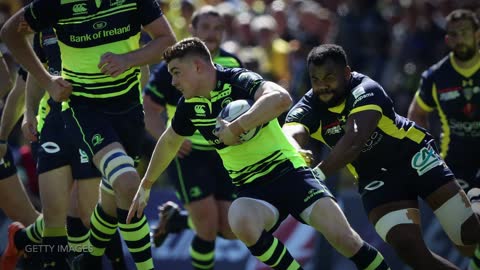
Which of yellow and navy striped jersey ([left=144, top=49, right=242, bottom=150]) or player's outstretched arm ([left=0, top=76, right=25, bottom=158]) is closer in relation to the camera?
player's outstretched arm ([left=0, top=76, right=25, bottom=158])

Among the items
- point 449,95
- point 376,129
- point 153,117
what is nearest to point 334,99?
point 376,129

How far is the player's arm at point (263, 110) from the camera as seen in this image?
7.87 m

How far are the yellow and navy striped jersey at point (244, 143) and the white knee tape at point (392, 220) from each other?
102cm

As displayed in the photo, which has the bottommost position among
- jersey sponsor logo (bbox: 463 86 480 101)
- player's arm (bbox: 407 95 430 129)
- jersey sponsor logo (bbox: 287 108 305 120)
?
player's arm (bbox: 407 95 430 129)

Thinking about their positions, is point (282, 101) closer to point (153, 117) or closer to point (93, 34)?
point (93, 34)

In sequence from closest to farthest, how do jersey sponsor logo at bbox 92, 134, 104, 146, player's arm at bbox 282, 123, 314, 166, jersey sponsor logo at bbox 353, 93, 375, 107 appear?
jersey sponsor logo at bbox 353, 93, 375, 107 → player's arm at bbox 282, 123, 314, 166 → jersey sponsor logo at bbox 92, 134, 104, 146

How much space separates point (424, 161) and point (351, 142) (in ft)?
3.47

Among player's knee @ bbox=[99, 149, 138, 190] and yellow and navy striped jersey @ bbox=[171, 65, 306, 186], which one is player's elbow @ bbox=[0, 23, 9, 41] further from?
yellow and navy striped jersey @ bbox=[171, 65, 306, 186]

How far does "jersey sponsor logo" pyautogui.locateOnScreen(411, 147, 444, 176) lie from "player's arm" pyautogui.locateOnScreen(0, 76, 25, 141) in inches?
152

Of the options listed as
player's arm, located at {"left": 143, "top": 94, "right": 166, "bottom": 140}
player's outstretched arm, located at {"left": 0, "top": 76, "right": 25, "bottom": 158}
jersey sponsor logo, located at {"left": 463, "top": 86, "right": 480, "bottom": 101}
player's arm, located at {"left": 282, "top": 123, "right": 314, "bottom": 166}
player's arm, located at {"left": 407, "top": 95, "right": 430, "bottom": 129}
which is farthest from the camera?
player's arm, located at {"left": 143, "top": 94, "right": 166, "bottom": 140}

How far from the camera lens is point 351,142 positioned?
845 centimetres

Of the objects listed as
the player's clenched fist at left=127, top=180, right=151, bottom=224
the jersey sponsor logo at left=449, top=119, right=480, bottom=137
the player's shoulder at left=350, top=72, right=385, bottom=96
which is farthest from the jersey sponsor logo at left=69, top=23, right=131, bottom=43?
the jersey sponsor logo at left=449, top=119, right=480, bottom=137

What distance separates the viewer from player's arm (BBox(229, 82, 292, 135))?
25.8ft

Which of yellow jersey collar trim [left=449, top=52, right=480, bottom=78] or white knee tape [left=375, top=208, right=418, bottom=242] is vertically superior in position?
yellow jersey collar trim [left=449, top=52, right=480, bottom=78]
